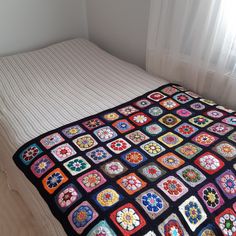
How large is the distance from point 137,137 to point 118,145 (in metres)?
0.11

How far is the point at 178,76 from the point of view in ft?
5.56

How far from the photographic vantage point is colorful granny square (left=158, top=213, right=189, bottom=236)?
87 centimetres

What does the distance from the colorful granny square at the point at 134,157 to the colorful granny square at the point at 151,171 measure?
4 centimetres

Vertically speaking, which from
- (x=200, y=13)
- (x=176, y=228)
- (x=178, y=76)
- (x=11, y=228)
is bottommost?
(x=11, y=228)

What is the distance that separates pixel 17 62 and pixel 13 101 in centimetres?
59

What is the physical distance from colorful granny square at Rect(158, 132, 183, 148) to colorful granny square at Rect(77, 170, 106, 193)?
1.21ft

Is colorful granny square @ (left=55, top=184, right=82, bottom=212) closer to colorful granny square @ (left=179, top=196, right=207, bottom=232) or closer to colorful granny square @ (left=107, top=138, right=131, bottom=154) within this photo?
colorful granny square @ (left=107, top=138, right=131, bottom=154)

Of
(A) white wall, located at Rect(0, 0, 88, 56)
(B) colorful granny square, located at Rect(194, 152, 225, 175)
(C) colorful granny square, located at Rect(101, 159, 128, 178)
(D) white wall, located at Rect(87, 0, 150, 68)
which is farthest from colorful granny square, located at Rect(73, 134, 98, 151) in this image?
(A) white wall, located at Rect(0, 0, 88, 56)

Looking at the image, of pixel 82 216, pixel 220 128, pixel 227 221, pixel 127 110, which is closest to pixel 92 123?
pixel 127 110

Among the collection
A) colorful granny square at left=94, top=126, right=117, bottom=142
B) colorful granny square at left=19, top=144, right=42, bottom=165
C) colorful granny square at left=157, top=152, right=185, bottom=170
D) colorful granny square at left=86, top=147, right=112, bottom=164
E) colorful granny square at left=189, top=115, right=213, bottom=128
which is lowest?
colorful granny square at left=19, top=144, right=42, bottom=165

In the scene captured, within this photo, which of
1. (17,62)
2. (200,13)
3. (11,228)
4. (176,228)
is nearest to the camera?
(176,228)

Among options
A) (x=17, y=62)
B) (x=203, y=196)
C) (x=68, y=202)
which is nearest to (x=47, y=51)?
(x=17, y=62)

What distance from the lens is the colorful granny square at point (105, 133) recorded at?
1255 millimetres

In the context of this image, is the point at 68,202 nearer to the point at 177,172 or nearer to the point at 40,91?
the point at 177,172
